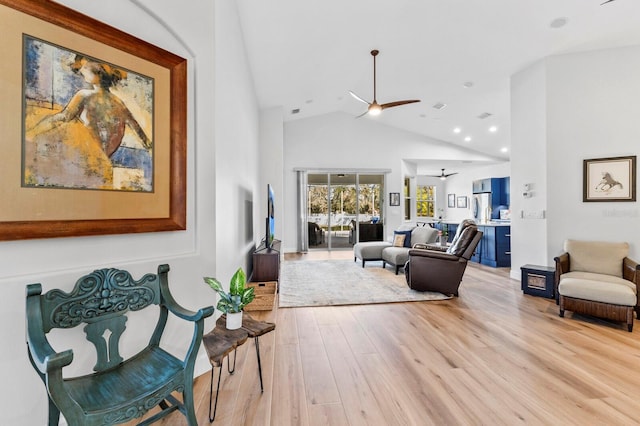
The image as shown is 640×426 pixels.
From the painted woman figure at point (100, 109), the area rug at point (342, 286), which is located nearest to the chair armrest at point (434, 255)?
the area rug at point (342, 286)

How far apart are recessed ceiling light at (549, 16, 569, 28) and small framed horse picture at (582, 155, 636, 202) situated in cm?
182

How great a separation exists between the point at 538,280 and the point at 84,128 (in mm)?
5090

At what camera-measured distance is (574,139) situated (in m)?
4.07

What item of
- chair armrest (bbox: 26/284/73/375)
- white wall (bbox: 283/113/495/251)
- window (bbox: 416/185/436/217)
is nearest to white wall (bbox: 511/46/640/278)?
white wall (bbox: 283/113/495/251)

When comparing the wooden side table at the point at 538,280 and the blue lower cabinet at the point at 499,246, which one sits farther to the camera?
the blue lower cabinet at the point at 499,246

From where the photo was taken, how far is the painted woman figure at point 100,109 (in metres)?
1.44

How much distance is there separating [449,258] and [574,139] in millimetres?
2473

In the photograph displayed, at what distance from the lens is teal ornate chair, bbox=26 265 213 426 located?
3.63 ft

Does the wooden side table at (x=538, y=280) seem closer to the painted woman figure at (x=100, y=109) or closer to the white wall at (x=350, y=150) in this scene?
the white wall at (x=350, y=150)

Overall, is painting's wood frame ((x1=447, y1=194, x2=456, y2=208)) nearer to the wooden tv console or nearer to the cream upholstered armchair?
the cream upholstered armchair

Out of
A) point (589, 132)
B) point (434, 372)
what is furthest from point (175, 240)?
point (589, 132)

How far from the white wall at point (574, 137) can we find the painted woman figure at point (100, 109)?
514 cm

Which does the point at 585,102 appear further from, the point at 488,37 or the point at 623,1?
the point at 488,37

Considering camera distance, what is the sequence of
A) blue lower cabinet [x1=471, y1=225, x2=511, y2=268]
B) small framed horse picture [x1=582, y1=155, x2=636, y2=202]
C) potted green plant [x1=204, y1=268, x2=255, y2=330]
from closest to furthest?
potted green plant [x1=204, y1=268, x2=255, y2=330] < small framed horse picture [x1=582, y1=155, x2=636, y2=202] < blue lower cabinet [x1=471, y1=225, x2=511, y2=268]
